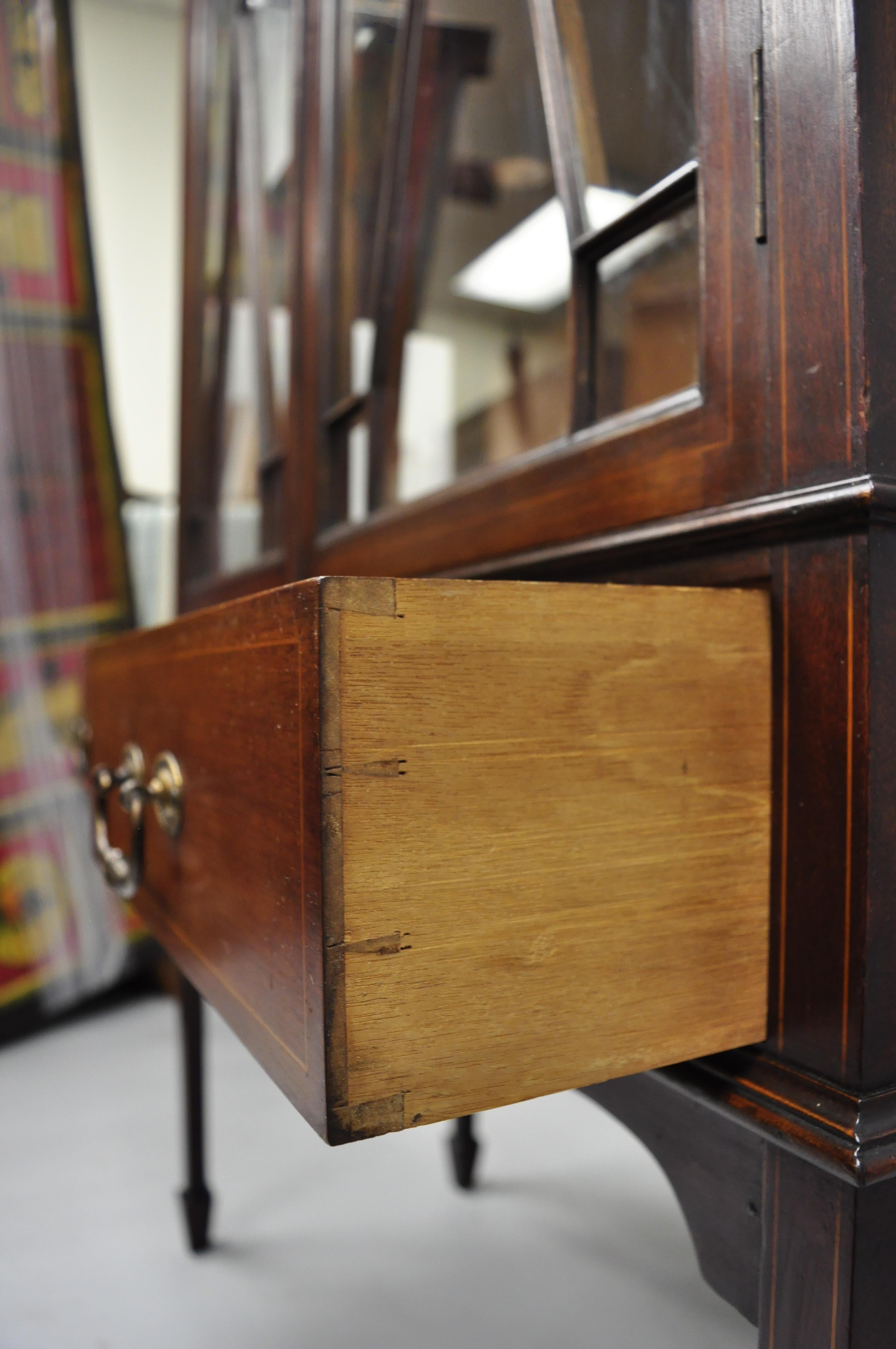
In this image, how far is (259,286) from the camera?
1.04 meters

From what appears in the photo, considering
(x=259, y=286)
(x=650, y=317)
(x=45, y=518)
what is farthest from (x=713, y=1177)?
(x=45, y=518)

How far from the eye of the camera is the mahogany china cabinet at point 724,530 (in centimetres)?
38

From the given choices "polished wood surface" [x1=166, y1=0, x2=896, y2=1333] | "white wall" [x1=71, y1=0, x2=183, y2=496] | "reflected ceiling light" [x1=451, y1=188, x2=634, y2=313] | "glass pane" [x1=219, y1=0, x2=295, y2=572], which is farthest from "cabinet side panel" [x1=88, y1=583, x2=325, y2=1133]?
"white wall" [x1=71, y1=0, x2=183, y2=496]

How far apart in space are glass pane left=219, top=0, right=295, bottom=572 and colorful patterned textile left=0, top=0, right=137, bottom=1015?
0.73 m

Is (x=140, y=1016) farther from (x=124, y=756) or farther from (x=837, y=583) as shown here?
(x=837, y=583)

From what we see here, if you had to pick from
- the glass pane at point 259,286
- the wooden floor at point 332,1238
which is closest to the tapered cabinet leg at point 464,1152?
the wooden floor at point 332,1238

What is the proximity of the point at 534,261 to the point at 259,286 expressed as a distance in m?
0.31

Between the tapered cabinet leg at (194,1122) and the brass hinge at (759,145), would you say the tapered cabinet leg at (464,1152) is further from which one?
the brass hinge at (759,145)

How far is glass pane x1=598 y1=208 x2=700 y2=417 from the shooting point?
0.54 metres

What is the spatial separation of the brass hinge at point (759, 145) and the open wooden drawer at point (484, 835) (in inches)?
6.5

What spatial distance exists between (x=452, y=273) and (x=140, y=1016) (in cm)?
142

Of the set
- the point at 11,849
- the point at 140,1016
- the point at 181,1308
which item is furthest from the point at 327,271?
the point at 140,1016

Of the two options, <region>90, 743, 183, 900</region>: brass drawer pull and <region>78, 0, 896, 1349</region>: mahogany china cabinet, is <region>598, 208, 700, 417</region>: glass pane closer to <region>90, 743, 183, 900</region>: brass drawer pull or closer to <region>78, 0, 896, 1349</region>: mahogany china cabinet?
<region>78, 0, 896, 1349</region>: mahogany china cabinet

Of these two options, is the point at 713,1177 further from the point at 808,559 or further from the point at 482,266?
the point at 482,266
